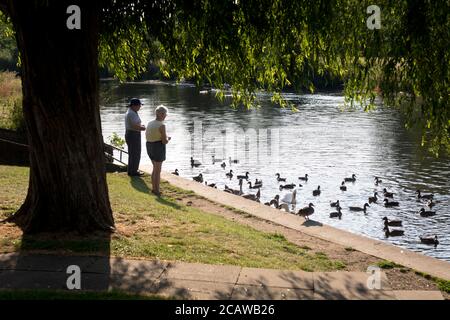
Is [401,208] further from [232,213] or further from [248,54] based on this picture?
[248,54]

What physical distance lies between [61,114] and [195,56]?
11.4 feet

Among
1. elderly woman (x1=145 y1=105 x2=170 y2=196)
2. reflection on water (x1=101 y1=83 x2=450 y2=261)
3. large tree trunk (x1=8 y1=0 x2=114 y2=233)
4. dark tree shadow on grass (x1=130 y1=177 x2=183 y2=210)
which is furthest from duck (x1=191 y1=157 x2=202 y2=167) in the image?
large tree trunk (x1=8 y1=0 x2=114 y2=233)

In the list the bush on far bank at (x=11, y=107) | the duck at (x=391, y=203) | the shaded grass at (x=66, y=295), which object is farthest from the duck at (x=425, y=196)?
the shaded grass at (x=66, y=295)

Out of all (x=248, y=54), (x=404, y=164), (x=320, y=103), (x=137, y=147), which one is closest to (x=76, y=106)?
(x=248, y=54)

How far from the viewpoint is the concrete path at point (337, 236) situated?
821 cm

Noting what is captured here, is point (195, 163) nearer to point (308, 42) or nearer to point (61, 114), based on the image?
point (308, 42)

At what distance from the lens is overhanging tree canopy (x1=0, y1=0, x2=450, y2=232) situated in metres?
7.31

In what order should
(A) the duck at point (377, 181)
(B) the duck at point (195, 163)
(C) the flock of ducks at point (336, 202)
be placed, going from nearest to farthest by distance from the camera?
(C) the flock of ducks at point (336, 202), (A) the duck at point (377, 181), (B) the duck at point (195, 163)

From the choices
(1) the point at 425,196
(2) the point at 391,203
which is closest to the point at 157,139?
(2) the point at 391,203

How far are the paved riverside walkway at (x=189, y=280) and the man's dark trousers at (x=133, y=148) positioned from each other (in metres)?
7.38

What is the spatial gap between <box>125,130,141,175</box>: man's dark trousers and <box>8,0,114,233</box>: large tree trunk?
613cm

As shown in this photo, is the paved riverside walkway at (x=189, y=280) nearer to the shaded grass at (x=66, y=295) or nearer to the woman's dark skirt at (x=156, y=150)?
the shaded grass at (x=66, y=295)

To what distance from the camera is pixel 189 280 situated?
20.7ft
